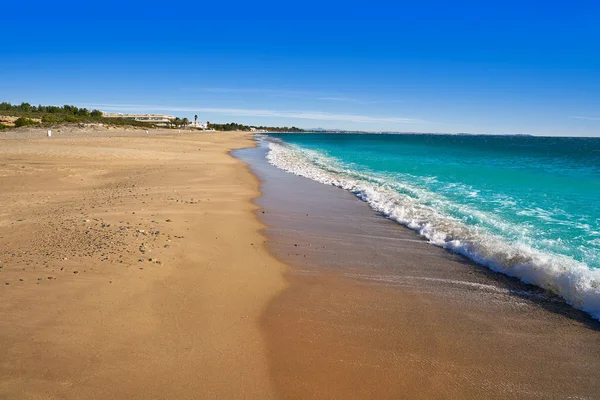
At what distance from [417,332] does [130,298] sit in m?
3.83

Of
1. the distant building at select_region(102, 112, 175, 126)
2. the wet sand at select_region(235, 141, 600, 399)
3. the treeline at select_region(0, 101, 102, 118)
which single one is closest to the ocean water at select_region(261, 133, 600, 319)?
the wet sand at select_region(235, 141, 600, 399)

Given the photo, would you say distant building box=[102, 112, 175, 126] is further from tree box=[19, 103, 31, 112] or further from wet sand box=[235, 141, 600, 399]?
wet sand box=[235, 141, 600, 399]

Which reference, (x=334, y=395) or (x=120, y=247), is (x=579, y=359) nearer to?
(x=334, y=395)

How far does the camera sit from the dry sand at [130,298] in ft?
11.8

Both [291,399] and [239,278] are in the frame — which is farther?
[239,278]

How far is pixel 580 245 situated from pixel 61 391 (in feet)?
31.7

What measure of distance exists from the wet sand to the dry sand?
0.46 metres

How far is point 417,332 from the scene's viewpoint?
4.61 metres

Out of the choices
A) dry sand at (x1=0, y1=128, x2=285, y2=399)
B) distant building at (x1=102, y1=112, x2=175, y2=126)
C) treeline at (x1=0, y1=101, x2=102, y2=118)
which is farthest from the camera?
distant building at (x1=102, y1=112, x2=175, y2=126)

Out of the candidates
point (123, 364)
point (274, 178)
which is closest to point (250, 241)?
point (123, 364)

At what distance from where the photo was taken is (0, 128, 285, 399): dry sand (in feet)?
11.8

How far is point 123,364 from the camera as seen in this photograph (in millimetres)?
3770

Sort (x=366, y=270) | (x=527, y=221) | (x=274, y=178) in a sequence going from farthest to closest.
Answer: (x=274, y=178), (x=527, y=221), (x=366, y=270)

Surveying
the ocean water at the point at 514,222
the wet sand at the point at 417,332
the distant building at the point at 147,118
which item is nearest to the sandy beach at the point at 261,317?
the wet sand at the point at 417,332
